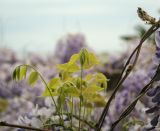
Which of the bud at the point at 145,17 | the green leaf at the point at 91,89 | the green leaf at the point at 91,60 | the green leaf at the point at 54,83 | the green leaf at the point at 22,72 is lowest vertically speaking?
the green leaf at the point at 91,89

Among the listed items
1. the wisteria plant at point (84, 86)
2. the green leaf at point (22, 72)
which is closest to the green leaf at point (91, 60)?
the wisteria plant at point (84, 86)

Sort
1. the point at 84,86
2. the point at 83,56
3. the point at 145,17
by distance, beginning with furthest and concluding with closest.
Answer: the point at 84,86, the point at 83,56, the point at 145,17

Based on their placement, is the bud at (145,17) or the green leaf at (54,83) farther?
the green leaf at (54,83)

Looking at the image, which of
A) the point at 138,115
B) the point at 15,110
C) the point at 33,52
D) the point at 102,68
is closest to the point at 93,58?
the point at 138,115

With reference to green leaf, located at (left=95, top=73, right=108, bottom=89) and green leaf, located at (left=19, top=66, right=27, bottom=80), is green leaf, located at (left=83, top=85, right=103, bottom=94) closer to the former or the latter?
green leaf, located at (left=95, top=73, right=108, bottom=89)

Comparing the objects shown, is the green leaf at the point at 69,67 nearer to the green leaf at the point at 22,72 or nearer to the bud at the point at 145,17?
the green leaf at the point at 22,72

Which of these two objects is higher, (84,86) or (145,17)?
(145,17)

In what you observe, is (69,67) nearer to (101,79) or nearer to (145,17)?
(101,79)

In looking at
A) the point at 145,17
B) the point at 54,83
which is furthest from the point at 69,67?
the point at 145,17

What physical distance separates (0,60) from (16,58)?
341 millimetres

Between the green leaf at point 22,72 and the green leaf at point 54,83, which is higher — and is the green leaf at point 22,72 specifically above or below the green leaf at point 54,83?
above

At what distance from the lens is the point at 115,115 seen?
244 centimetres

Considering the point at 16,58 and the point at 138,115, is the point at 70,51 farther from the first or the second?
the point at 138,115

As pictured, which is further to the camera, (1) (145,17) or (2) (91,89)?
(2) (91,89)
